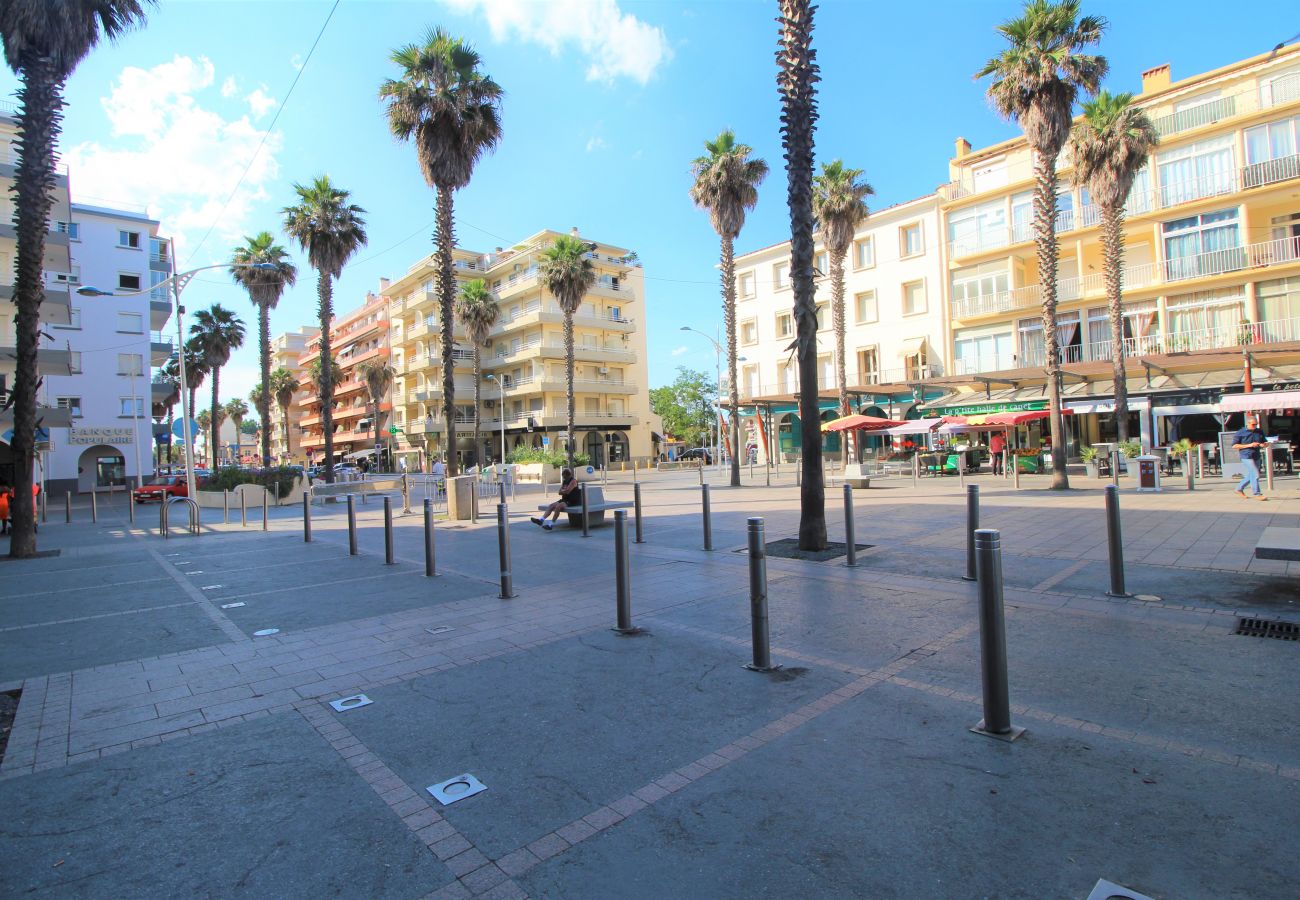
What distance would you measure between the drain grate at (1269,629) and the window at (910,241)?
36.3 meters

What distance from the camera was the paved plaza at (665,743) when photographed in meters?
2.54

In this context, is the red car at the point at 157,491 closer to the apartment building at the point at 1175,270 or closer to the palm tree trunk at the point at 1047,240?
the palm tree trunk at the point at 1047,240

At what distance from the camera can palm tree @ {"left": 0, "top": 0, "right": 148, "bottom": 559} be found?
1225 centimetres

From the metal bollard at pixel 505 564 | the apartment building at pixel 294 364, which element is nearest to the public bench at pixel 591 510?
the metal bollard at pixel 505 564

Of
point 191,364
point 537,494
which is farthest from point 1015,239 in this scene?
point 191,364

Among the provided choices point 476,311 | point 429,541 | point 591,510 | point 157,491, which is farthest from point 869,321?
point 157,491

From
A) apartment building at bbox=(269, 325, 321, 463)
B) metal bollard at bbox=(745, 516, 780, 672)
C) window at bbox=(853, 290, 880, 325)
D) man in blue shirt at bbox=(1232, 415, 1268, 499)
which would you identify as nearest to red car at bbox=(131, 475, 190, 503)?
metal bollard at bbox=(745, 516, 780, 672)

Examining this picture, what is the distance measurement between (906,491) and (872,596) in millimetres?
14337

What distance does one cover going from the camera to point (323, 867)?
8.55 ft

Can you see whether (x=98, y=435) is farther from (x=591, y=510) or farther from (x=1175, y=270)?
(x=1175, y=270)

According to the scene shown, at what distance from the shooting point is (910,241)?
38.6 metres

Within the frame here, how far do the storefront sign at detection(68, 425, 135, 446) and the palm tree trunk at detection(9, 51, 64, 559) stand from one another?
111 ft

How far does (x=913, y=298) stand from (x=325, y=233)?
1236 inches

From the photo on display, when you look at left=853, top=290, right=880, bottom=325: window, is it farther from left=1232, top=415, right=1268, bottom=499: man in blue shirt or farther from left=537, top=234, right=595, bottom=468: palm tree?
left=1232, top=415, right=1268, bottom=499: man in blue shirt
